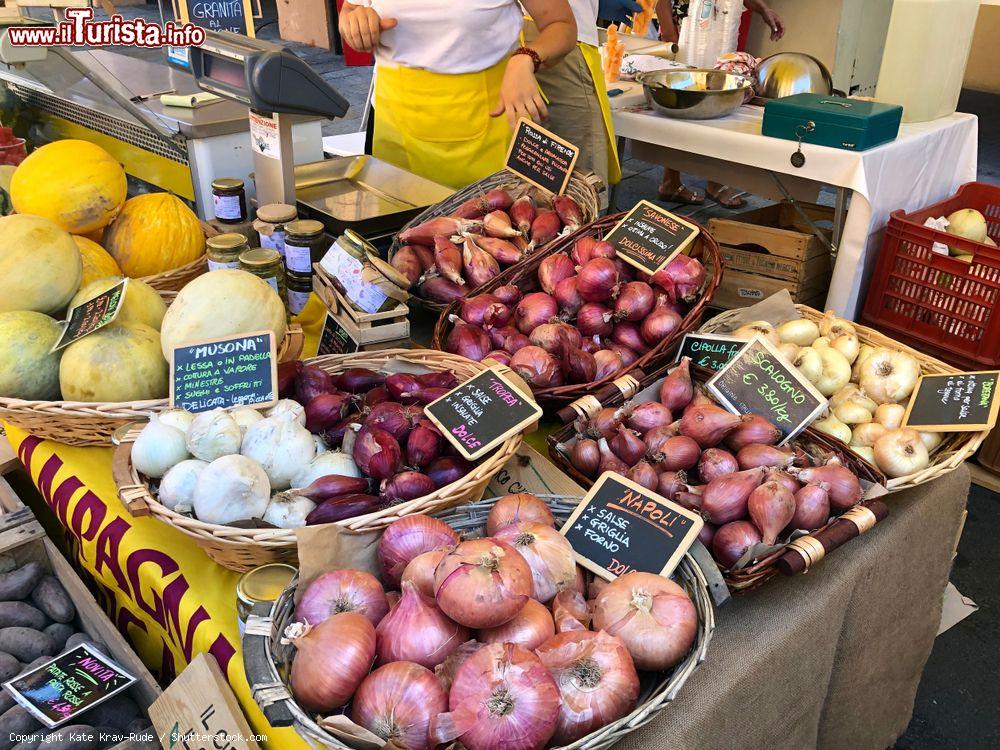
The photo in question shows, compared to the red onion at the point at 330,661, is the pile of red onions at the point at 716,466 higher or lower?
lower

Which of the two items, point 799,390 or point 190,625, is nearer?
point 190,625

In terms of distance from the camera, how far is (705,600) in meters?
1.06

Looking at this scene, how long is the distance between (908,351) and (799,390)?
0.48 m

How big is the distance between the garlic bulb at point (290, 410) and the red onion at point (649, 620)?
58 cm

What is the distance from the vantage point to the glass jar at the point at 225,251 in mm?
1785

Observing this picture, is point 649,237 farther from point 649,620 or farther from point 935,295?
point 935,295

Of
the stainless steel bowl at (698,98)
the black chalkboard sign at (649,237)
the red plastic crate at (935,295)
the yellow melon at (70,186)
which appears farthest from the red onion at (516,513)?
the stainless steel bowl at (698,98)

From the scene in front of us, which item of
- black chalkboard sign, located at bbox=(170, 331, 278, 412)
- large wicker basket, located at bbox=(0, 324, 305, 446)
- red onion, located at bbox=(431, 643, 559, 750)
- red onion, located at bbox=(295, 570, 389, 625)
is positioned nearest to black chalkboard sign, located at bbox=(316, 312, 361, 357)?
large wicker basket, located at bbox=(0, 324, 305, 446)

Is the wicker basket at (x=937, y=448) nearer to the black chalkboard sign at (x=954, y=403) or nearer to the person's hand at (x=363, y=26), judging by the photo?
the black chalkboard sign at (x=954, y=403)

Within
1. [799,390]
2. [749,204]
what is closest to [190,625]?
[799,390]

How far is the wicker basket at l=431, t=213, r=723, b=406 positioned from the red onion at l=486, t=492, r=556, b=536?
434 millimetres

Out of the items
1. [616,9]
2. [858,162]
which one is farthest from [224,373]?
[616,9]

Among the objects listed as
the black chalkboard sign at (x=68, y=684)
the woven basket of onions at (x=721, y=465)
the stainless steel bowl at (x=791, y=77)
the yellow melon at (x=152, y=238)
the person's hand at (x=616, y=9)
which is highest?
the person's hand at (x=616, y=9)

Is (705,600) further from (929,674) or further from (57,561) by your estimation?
(929,674)
